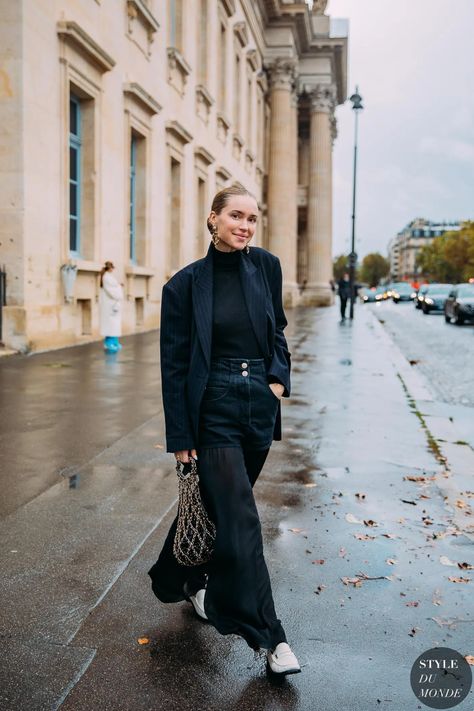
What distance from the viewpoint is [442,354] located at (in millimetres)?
18484

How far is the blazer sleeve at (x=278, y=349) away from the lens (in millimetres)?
3325

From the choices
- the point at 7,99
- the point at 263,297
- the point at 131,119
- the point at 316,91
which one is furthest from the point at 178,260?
the point at 316,91

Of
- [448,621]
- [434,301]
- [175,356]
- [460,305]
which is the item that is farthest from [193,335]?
[434,301]

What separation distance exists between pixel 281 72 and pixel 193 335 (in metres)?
42.4

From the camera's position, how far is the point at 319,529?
4.83 m

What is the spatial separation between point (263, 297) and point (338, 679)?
149cm

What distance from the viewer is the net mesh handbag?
330 centimetres

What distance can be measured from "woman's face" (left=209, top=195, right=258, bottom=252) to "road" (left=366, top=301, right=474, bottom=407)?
8.06m

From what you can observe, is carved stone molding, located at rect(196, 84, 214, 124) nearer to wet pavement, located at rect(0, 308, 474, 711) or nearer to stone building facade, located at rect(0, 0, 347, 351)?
stone building facade, located at rect(0, 0, 347, 351)

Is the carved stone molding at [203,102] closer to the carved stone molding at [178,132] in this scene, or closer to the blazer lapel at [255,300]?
the carved stone molding at [178,132]

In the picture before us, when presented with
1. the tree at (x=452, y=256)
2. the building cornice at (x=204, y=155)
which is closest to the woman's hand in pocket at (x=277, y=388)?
the building cornice at (x=204, y=155)

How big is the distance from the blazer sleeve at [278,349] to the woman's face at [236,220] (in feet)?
0.73

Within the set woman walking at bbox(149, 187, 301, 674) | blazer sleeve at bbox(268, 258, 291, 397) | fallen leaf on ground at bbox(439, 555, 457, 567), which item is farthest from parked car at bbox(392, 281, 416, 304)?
woman walking at bbox(149, 187, 301, 674)

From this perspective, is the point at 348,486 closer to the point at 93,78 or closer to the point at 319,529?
the point at 319,529
